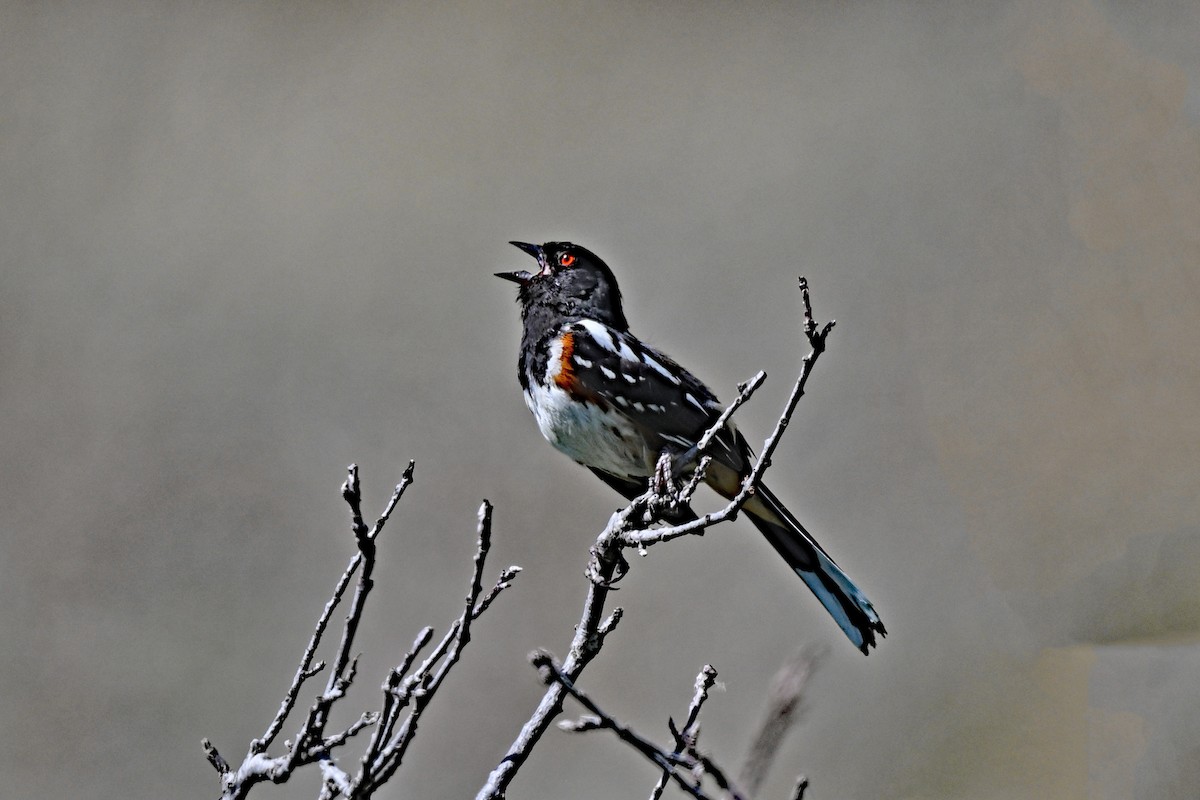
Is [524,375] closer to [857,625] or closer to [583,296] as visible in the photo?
[583,296]

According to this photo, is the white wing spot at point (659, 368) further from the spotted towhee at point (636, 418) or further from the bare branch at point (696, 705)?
the bare branch at point (696, 705)

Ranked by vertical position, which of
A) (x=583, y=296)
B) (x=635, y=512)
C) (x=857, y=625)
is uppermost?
(x=583, y=296)

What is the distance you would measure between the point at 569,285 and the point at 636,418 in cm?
68

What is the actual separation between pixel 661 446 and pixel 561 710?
114 cm

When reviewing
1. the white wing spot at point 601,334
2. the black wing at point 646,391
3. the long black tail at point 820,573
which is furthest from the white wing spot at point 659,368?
the long black tail at point 820,573

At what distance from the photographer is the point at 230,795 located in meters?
2.02

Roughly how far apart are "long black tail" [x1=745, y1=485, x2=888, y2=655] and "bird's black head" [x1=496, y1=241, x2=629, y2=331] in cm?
81

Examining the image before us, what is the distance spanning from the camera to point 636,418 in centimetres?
320

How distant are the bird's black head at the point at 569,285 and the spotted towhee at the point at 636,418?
4 cm

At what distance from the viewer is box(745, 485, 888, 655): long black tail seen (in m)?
3.25

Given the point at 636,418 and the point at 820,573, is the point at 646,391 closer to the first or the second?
the point at 636,418

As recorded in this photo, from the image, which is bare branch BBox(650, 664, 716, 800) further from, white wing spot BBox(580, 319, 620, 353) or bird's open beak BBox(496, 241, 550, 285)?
→ bird's open beak BBox(496, 241, 550, 285)

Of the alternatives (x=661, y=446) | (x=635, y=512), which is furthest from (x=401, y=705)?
(x=661, y=446)

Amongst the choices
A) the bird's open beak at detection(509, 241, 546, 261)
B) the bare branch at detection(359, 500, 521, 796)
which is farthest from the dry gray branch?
the bird's open beak at detection(509, 241, 546, 261)
